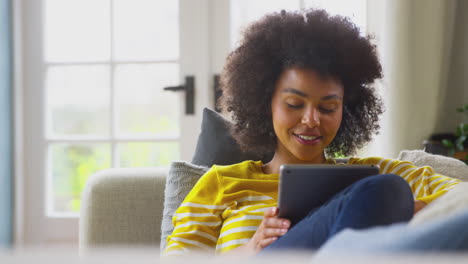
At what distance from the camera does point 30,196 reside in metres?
2.78

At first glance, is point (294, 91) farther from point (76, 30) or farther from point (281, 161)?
point (76, 30)

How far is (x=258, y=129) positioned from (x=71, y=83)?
1664 mm

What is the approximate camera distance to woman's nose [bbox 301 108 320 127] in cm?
122

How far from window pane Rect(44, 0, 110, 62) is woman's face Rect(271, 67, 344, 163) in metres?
1.70

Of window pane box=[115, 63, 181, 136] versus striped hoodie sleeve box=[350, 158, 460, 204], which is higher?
window pane box=[115, 63, 181, 136]

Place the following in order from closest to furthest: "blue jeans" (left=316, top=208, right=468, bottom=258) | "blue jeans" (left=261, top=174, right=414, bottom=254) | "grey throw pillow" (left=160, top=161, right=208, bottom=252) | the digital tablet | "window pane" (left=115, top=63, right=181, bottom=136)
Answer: "blue jeans" (left=316, top=208, right=468, bottom=258) → "blue jeans" (left=261, top=174, right=414, bottom=254) → the digital tablet → "grey throw pillow" (left=160, top=161, right=208, bottom=252) → "window pane" (left=115, top=63, right=181, bottom=136)

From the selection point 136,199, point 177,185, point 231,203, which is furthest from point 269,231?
point 136,199

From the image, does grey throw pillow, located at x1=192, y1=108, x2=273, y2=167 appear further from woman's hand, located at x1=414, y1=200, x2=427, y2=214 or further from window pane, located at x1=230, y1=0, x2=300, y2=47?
window pane, located at x1=230, y1=0, x2=300, y2=47

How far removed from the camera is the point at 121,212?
1527 millimetres

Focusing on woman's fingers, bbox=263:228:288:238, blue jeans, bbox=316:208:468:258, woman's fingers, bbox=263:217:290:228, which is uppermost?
blue jeans, bbox=316:208:468:258

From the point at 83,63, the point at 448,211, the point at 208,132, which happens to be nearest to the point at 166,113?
the point at 83,63

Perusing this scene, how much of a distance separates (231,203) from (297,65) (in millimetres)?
373

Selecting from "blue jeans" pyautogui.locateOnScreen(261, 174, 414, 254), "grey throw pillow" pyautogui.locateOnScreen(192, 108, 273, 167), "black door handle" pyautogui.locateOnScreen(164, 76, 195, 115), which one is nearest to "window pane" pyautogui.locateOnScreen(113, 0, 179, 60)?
"black door handle" pyautogui.locateOnScreen(164, 76, 195, 115)

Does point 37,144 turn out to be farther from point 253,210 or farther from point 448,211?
point 448,211
